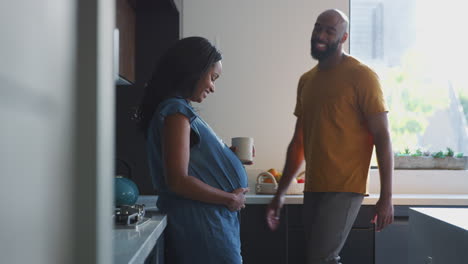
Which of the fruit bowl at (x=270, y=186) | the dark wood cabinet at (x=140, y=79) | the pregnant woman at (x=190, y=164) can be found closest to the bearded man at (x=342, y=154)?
the pregnant woman at (x=190, y=164)

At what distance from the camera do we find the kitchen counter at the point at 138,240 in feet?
3.70

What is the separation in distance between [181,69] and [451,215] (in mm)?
1001

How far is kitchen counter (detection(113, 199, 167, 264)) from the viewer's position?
44.4 inches

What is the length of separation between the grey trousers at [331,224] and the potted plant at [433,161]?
4.76 feet

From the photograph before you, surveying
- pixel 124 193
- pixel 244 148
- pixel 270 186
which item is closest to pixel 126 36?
pixel 244 148

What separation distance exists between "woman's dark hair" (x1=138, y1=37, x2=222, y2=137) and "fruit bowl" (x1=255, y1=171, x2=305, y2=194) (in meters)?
1.45

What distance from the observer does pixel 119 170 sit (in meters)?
2.82

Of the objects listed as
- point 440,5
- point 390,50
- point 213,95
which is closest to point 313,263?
point 213,95

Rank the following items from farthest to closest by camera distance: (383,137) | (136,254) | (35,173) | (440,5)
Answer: (440,5) → (383,137) → (136,254) → (35,173)

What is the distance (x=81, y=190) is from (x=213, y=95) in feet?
9.44

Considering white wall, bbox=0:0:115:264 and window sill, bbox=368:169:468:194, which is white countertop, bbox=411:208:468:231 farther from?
window sill, bbox=368:169:468:194

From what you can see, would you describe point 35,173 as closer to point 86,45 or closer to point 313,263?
point 86,45

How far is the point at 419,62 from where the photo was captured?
3.46 meters

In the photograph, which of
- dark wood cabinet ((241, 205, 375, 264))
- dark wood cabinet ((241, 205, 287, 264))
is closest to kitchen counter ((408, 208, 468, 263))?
dark wood cabinet ((241, 205, 375, 264))
